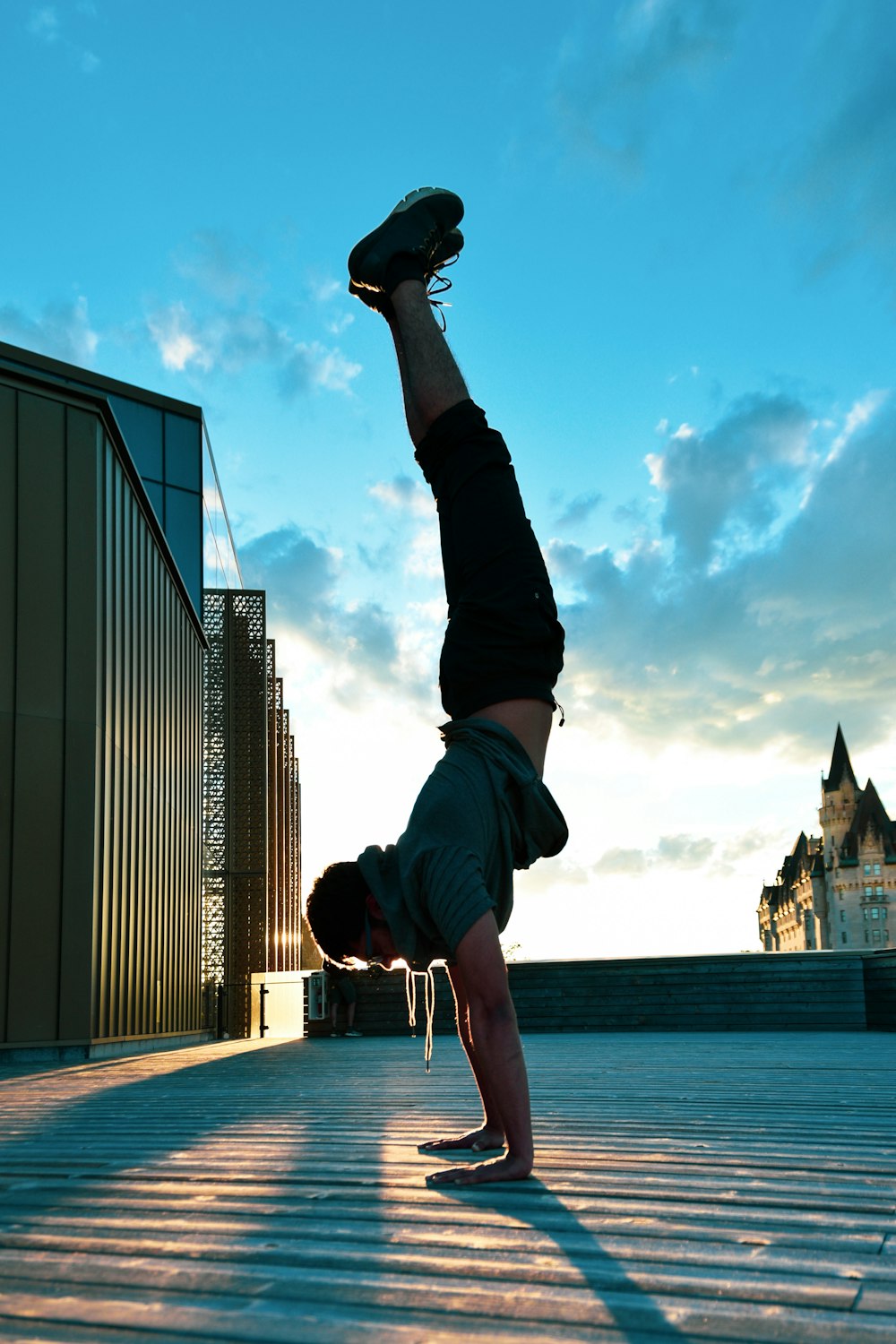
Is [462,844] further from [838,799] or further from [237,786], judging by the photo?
[838,799]

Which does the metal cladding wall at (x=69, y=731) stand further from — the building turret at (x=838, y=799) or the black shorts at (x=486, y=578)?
the building turret at (x=838, y=799)

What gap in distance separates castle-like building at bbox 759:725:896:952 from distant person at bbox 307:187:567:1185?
105m

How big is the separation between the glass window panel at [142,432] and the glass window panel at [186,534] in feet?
1.90

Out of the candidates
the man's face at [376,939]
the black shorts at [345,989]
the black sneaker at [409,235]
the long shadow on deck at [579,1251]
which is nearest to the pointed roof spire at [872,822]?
the black shorts at [345,989]

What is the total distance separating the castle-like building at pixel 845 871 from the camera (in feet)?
350

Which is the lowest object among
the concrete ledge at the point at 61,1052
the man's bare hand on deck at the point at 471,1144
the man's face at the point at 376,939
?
the concrete ledge at the point at 61,1052

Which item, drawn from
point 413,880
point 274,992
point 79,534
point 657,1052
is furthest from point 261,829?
point 413,880

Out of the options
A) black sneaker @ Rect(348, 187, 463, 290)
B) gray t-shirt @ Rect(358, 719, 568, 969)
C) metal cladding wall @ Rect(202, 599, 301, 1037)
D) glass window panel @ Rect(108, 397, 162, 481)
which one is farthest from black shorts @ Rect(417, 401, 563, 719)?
metal cladding wall @ Rect(202, 599, 301, 1037)

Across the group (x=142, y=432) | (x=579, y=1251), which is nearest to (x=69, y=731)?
(x=579, y=1251)

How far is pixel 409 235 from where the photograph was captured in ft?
12.3

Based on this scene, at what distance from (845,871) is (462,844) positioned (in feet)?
377

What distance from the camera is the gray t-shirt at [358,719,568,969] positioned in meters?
2.76

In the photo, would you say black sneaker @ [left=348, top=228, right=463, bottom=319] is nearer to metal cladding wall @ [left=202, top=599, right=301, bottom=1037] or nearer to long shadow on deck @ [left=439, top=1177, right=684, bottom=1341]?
long shadow on deck @ [left=439, top=1177, right=684, bottom=1341]

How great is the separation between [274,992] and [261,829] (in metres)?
13.4
